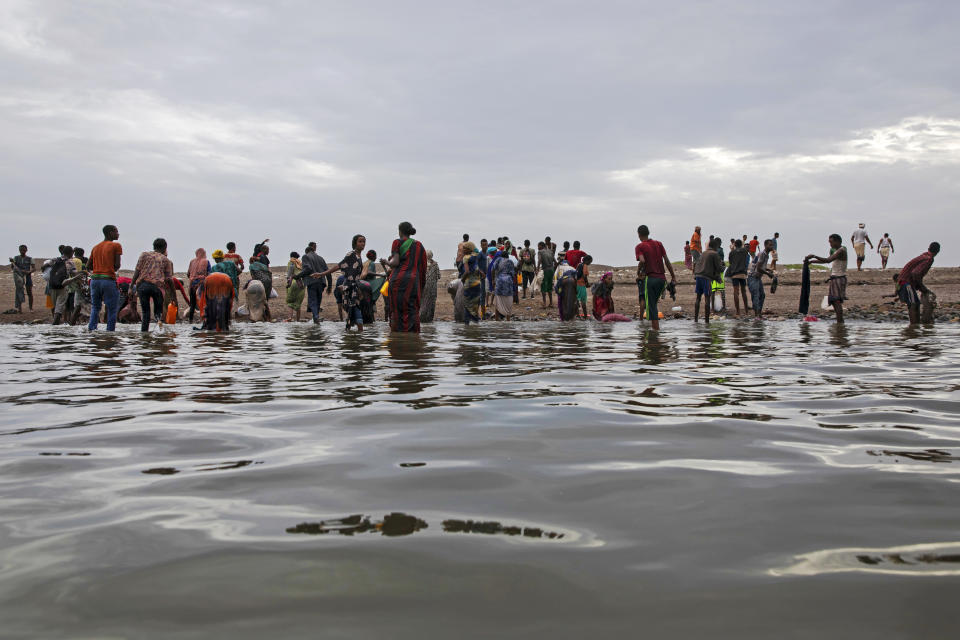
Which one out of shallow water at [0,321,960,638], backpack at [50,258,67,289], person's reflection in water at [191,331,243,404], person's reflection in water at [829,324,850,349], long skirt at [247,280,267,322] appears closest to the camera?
shallow water at [0,321,960,638]

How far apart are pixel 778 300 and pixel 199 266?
60.2 ft

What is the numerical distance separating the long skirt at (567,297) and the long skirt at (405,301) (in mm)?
6619

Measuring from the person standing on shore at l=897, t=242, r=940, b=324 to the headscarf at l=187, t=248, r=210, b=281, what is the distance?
47.5 feet

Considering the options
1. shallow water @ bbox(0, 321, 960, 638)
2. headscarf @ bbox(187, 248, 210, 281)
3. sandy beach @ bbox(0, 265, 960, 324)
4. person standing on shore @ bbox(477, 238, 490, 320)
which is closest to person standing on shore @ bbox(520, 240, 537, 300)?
sandy beach @ bbox(0, 265, 960, 324)

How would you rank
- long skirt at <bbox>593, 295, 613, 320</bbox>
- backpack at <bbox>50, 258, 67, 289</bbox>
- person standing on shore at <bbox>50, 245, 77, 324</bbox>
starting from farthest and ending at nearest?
1. backpack at <bbox>50, 258, 67, 289</bbox>
2. long skirt at <bbox>593, 295, 613, 320</bbox>
3. person standing on shore at <bbox>50, 245, 77, 324</bbox>

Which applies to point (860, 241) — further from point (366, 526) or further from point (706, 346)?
point (366, 526)

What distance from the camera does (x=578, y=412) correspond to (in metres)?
4.27

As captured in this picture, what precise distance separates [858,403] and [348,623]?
4.01m

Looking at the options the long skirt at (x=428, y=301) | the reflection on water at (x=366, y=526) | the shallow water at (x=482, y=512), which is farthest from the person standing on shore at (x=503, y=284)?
the reflection on water at (x=366, y=526)

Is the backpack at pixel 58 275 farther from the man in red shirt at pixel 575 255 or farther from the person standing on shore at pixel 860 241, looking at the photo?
the person standing on shore at pixel 860 241

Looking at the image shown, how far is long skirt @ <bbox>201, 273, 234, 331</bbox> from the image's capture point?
1413 cm

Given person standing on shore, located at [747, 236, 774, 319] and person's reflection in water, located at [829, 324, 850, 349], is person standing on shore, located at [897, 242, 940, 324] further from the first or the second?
person standing on shore, located at [747, 236, 774, 319]

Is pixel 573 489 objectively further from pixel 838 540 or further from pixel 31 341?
pixel 31 341

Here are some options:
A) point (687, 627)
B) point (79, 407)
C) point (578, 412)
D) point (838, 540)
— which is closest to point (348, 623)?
point (687, 627)
